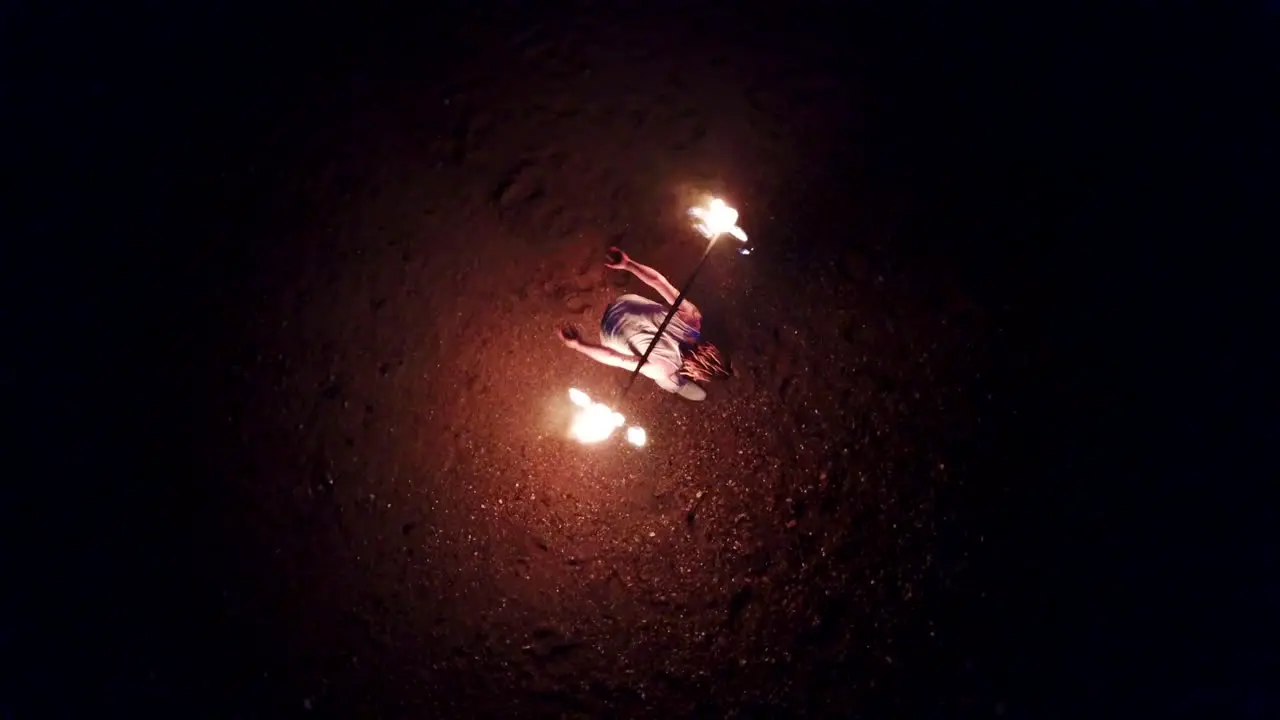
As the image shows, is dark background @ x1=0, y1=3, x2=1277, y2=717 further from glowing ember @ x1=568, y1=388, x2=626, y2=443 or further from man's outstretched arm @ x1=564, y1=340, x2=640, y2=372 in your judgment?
glowing ember @ x1=568, y1=388, x2=626, y2=443

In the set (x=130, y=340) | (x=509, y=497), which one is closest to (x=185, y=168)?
Answer: (x=130, y=340)

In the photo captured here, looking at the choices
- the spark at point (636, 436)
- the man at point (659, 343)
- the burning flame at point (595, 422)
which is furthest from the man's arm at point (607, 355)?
the spark at point (636, 436)

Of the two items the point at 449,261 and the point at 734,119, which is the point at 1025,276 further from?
the point at 449,261

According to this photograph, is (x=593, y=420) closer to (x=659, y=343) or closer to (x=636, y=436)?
(x=636, y=436)

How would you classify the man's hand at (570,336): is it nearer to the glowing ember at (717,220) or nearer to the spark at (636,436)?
the spark at (636,436)

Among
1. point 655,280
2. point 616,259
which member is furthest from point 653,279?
point 616,259

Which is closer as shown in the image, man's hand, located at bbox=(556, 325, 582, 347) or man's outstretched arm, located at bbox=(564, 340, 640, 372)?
man's outstretched arm, located at bbox=(564, 340, 640, 372)

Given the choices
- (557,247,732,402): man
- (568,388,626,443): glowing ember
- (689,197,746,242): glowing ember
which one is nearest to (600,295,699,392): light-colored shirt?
(557,247,732,402): man
